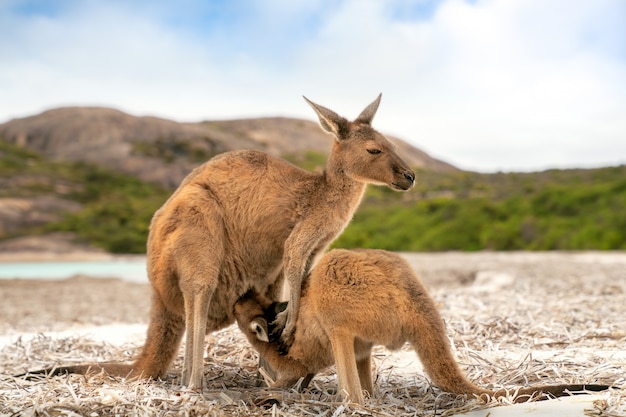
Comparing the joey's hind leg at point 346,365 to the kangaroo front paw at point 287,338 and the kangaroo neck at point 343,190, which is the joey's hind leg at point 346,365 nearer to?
the kangaroo front paw at point 287,338

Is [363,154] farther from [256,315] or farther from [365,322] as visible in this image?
[256,315]

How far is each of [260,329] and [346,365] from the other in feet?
2.03

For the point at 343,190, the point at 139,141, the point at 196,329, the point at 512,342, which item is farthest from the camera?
the point at 139,141

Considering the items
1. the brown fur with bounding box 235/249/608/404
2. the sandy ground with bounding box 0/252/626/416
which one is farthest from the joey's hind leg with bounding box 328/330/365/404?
the sandy ground with bounding box 0/252/626/416

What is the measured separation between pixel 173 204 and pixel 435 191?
37731 mm

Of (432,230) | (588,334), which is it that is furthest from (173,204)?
(432,230)

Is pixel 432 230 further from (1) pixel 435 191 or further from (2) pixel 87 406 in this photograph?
(2) pixel 87 406

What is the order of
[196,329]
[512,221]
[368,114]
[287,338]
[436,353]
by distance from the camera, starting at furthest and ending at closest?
[512,221] < [368,114] < [196,329] < [287,338] < [436,353]

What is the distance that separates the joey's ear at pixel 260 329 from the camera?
371 cm

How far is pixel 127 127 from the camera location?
208ft

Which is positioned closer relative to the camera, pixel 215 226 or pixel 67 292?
pixel 215 226

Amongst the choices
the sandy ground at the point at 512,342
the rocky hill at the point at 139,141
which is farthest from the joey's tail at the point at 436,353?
the rocky hill at the point at 139,141

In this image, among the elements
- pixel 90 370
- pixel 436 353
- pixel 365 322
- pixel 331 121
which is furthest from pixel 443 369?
pixel 90 370

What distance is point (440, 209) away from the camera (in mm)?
32156
